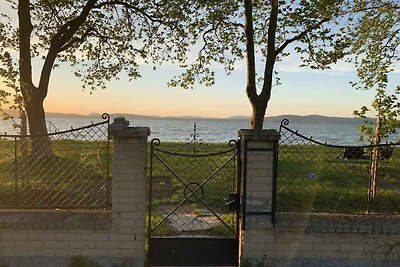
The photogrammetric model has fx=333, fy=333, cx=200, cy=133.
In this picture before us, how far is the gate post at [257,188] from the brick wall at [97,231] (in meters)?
1.29

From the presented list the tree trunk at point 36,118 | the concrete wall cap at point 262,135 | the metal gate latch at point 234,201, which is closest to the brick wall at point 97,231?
the metal gate latch at point 234,201

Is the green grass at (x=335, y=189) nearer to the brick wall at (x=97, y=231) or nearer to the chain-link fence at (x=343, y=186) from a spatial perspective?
the chain-link fence at (x=343, y=186)

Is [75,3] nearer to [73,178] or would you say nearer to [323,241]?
[73,178]

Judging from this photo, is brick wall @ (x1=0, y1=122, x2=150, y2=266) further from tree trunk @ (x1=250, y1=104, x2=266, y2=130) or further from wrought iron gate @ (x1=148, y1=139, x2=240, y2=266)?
tree trunk @ (x1=250, y1=104, x2=266, y2=130)

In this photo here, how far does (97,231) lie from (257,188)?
2.11 m

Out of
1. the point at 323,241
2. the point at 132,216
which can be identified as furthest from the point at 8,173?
the point at 323,241

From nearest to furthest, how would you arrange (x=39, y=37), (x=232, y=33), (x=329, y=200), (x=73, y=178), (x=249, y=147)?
1. (x=249, y=147)
2. (x=329, y=200)
3. (x=73, y=178)
4. (x=232, y=33)
5. (x=39, y=37)

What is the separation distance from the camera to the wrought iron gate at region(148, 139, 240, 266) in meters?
4.51

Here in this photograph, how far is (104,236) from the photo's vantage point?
4.25 meters

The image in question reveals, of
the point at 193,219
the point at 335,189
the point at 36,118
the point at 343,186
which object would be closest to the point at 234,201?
the point at 193,219

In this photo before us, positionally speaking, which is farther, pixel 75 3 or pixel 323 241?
pixel 75 3

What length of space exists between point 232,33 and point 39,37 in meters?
8.03

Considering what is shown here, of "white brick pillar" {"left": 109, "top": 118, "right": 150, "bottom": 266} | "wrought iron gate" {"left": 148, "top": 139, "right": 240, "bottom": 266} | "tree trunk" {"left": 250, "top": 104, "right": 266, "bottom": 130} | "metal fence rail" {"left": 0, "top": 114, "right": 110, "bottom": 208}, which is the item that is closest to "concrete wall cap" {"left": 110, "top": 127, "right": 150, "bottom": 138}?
"white brick pillar" {"left": 109, "top": 118, "right": 150, "bottom": 266}

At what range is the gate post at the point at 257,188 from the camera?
4219 mm
